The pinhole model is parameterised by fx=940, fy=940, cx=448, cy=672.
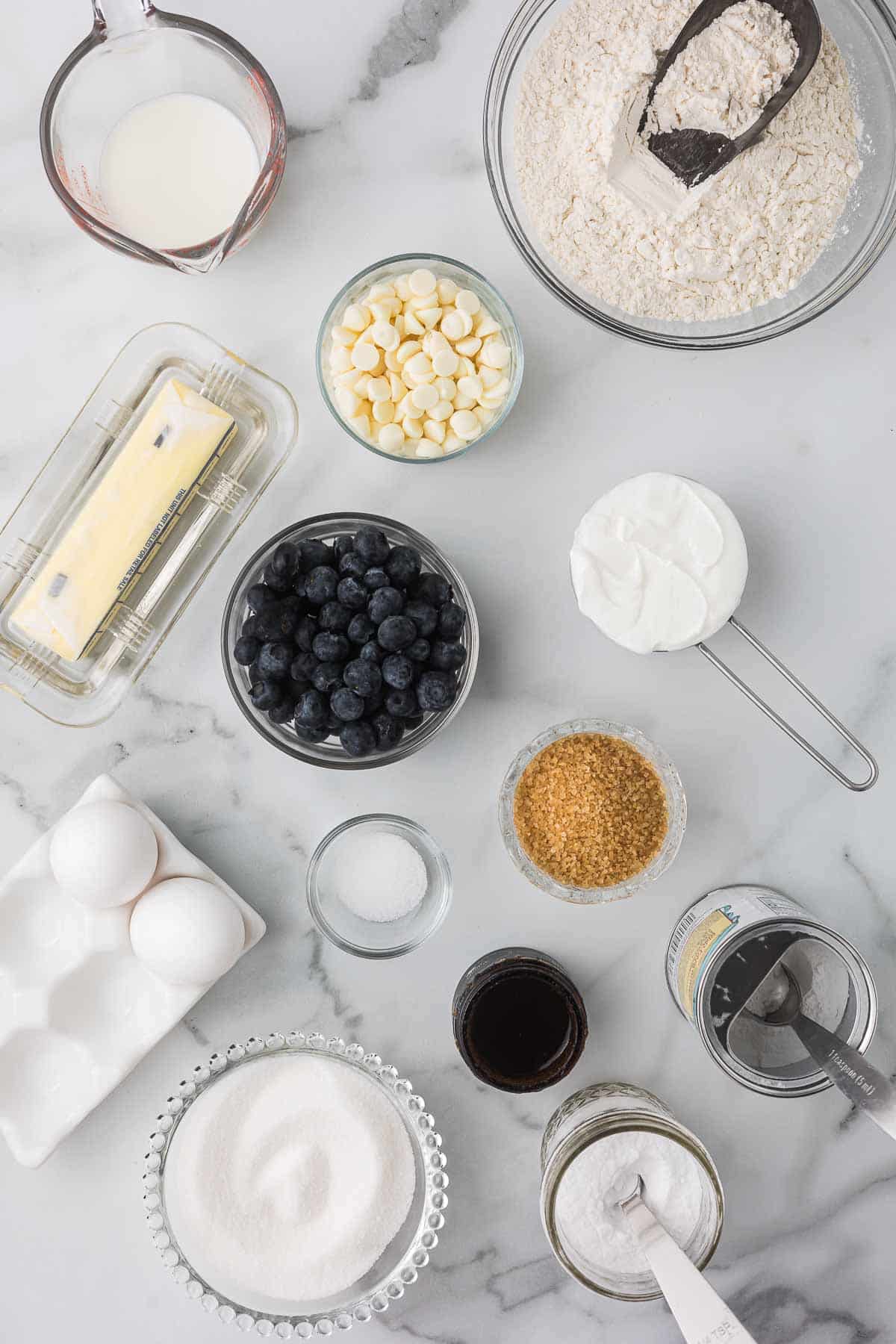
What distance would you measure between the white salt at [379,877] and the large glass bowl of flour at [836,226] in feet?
2.10

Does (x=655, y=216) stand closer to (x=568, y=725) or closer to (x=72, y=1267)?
(x=568, y=725)

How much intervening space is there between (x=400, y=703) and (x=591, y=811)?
234 mm

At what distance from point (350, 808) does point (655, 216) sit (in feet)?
2.49

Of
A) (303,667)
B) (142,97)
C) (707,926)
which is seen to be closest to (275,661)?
(303,667)

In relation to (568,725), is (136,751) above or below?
below

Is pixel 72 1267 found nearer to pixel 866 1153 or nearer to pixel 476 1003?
pixel 476 1003

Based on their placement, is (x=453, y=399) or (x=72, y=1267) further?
(x=72, y=1267)

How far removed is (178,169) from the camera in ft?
3.49

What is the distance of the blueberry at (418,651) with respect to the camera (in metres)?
0.99

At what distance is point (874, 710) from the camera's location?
1.14 m

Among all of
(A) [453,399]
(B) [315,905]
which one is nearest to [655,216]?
(A) [453,399]

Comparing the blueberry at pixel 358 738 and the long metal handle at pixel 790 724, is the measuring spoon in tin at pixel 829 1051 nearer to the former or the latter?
the long metal handle at pixel 790 724

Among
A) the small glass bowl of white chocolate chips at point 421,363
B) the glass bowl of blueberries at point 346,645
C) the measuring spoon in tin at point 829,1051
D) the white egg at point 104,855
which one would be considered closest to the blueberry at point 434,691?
the glass bowl of blueberries at point 346,645

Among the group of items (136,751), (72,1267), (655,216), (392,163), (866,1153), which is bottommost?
(72,1267)
